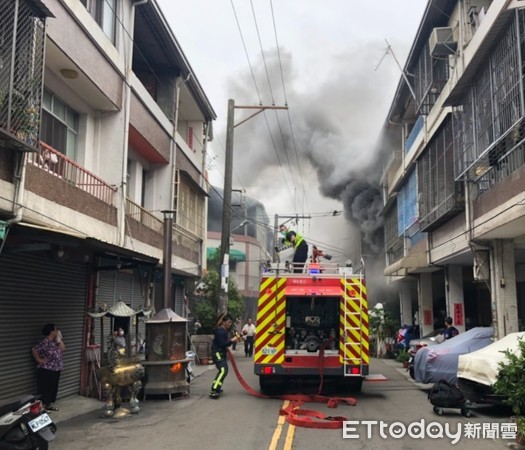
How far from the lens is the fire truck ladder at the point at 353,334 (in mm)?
10547

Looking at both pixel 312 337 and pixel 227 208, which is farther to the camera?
pixel 227 208

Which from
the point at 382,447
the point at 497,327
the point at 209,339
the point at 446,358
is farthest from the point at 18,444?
the point at 209,339

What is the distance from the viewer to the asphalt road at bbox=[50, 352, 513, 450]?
692cm

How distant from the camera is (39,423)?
566 cm

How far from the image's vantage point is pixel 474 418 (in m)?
8.52

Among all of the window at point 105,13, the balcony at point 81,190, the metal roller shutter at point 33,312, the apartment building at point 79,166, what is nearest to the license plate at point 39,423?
the apartment building at point 79,166

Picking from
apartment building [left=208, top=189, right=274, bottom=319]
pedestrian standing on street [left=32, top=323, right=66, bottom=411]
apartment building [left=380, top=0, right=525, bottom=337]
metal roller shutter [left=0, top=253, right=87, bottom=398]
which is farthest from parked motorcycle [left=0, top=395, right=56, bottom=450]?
apartment building [left=208, top=189, right=274, bottom=319]

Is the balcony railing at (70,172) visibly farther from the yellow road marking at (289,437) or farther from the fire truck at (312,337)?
the yellow road marking at (289,437)

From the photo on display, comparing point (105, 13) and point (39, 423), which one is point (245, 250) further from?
point (39, 423)

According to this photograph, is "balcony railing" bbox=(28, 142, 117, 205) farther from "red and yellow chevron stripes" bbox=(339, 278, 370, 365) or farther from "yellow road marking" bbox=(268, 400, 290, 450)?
"red and yellow chevron stripes" bbox=(339, 278, 370, 365)

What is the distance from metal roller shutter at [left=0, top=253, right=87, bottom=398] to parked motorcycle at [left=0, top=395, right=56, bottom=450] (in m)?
3.51

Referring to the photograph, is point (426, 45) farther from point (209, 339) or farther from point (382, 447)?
point (382, 447)

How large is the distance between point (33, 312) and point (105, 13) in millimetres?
6953

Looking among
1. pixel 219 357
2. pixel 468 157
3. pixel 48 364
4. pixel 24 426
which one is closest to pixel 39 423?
pixel 24 426
